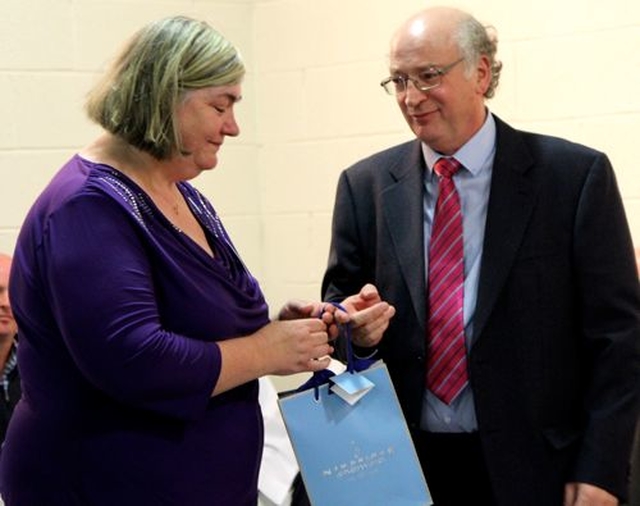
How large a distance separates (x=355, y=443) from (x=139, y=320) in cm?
51

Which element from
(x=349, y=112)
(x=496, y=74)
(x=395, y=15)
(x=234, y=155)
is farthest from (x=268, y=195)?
(x=496, y=74)

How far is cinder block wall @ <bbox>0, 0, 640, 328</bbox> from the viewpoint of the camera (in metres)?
2.71

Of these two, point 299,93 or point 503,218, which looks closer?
point 503,218

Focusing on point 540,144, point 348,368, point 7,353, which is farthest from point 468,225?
point 7,353

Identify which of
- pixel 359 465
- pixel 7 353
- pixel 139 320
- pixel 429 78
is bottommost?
pixel 7 353

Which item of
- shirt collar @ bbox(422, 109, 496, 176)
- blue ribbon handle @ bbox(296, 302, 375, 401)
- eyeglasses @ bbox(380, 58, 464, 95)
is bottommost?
blue ribbon handle @ bbox(296, 302, 375, 401)

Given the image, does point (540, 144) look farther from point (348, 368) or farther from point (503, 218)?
point (348, 368)

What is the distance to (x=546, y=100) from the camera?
9.17 feet

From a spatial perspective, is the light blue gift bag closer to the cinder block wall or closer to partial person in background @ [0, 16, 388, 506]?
partial person in background @ [0, 16, 388, 506]

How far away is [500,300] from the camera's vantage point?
73.4 inches

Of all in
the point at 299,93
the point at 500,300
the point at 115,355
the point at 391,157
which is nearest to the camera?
the point at 115,355

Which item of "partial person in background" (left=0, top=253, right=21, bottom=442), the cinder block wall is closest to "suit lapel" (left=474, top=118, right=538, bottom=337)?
the cinder block wall

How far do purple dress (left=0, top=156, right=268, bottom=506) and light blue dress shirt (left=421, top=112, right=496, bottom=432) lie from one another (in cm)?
47

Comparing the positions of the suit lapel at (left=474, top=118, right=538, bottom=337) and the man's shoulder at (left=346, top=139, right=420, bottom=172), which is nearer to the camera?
the suit lapel at (left=474, top=118, right=538, bottom=337)
